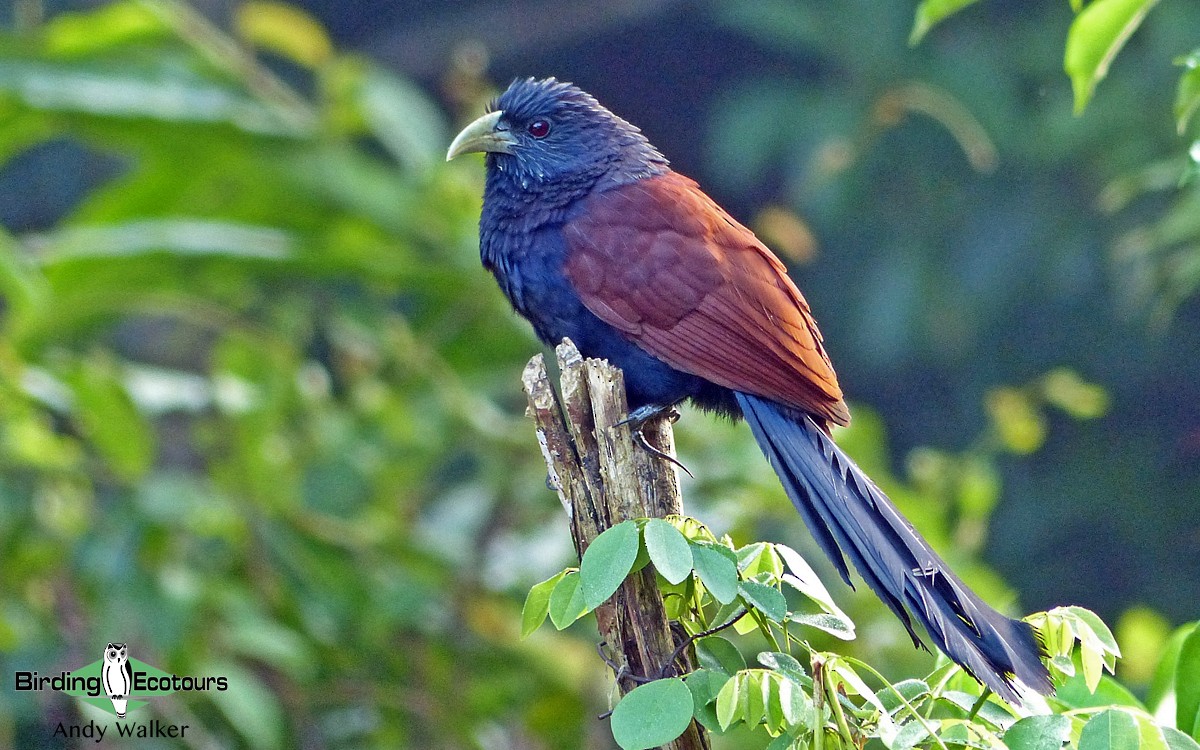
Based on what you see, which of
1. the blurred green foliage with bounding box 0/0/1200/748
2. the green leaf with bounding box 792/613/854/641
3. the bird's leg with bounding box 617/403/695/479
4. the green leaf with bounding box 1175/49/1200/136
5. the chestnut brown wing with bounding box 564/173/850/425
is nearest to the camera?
the green leaf with bounding box 792/613/854/641

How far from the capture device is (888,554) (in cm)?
185

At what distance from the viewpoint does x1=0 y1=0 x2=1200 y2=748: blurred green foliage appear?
347 centimetres

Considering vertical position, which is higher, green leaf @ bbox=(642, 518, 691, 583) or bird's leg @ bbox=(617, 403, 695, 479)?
bird's leg @ bbox=(617, 403, 695, 479)

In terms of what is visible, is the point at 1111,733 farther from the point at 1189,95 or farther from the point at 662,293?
the point at 662,293

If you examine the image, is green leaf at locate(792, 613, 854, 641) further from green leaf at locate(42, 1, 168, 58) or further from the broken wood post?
green leaf at locate(42, 1, 168, 58)

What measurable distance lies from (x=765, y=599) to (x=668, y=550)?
13cm

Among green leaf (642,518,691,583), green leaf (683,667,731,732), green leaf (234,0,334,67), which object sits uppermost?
green leaf (234,0,334,67)

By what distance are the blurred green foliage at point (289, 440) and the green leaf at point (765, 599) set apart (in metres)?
2.13

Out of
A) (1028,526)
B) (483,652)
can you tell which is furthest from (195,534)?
(1028,526)

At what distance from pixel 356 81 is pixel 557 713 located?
2074 millimetres

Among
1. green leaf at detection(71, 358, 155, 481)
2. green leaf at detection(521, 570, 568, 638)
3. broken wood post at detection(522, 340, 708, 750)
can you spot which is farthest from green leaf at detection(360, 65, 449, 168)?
green leaf at detection(521, 570, 568, 638)

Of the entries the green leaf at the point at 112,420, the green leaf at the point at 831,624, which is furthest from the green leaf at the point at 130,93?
the green leaf at the point at 831,624

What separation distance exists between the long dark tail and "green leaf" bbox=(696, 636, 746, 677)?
24cm

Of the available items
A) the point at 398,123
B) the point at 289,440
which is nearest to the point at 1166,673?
the point at 289,440
